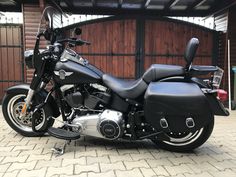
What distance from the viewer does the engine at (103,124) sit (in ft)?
8.95

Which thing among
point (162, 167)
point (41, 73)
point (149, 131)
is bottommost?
point (162, 167)

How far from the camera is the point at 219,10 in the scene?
638 cm

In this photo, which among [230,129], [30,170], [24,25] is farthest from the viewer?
[24,25]

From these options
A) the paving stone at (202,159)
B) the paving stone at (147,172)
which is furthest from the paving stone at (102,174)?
the paving stone at (202,159)

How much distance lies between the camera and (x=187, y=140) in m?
2.78

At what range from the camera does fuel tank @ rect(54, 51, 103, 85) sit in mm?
2814

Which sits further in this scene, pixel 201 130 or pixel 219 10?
pixel 219 10

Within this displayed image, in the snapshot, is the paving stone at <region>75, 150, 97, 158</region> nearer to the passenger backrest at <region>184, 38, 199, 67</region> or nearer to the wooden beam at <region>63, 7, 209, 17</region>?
the passenger backrest at <region>184, 38, 199, 67</region>

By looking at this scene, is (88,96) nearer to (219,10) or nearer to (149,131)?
(149,131)

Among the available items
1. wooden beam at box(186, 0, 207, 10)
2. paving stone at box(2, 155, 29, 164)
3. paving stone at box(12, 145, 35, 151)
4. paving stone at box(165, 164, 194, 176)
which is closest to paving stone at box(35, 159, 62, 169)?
paving stone at box(2, 155, 29, 164)

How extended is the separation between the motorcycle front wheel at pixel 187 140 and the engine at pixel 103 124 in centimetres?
54

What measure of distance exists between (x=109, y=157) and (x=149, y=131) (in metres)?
0.52

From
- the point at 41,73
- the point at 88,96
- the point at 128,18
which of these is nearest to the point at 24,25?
the point at 128,18

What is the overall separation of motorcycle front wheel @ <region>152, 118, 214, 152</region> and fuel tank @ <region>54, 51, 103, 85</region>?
1.06 metres
